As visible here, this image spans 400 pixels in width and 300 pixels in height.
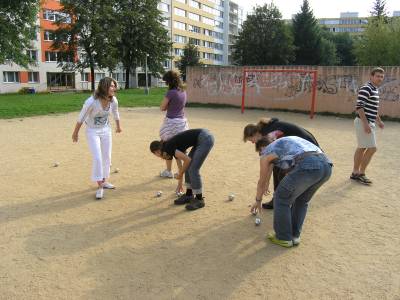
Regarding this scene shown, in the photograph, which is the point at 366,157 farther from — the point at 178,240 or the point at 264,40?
the point at 264,40

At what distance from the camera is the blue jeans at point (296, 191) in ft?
12.2

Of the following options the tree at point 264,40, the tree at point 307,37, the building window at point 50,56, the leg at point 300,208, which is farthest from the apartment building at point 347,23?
the leg at point 300,208

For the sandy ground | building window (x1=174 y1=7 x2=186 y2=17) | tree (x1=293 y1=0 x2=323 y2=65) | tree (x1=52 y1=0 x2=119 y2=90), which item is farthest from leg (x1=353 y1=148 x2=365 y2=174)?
building window (x1=174 y1=7 x2=186 y2=17)

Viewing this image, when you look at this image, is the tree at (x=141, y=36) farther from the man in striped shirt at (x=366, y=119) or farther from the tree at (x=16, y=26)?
the man in striped shirt at (x=366, y=119)

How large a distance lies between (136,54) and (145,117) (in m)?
34.0

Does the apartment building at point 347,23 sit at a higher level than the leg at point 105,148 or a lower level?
higher

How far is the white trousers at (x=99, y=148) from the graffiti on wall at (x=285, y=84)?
13.1 m

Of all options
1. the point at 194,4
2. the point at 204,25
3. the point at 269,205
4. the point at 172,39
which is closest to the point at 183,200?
the point at 269,205

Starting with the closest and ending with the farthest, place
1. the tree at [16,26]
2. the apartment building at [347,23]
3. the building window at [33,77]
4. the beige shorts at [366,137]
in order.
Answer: the beige shorts at [366,137]
the tree at [16,26]
the building window at [33,77]
the apartment building at [347,23]

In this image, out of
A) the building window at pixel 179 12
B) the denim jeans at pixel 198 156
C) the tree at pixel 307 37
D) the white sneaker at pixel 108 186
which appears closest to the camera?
the denim jeans at pixel 198 156

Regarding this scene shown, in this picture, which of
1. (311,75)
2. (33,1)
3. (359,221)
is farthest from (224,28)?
(359,221)

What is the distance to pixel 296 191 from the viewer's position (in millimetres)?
3852

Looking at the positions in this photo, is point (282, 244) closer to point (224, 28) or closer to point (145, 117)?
point (145, 117)

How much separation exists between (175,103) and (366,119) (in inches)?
122
